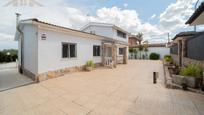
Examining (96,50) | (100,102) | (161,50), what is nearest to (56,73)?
(100,102)

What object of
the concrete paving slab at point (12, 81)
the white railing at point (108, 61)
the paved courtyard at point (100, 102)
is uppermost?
the white railing at point (108, 61)

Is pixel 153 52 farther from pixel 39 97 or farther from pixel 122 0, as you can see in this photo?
pixel 39 97

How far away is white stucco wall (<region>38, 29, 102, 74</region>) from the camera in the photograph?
29.1 ft

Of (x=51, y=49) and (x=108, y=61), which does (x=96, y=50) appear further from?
(x=51, y=49)

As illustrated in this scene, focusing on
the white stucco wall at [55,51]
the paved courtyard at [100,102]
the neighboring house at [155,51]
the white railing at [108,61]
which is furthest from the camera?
the neighboring house at [155,51]

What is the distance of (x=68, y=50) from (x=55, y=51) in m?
1.45

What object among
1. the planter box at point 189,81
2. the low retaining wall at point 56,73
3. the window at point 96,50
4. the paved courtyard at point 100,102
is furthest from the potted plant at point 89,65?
the planter box at point 189,81

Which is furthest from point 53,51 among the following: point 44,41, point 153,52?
point 153,52

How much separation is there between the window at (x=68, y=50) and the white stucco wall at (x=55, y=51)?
0.31 meters

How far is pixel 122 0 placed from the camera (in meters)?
14.7

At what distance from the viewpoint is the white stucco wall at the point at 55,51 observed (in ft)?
29.1

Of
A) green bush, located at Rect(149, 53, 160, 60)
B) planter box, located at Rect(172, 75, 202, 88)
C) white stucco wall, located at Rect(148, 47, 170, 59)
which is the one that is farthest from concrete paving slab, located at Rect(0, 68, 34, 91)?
white stucco wall, located at Rect(148, 47, 170, 59)

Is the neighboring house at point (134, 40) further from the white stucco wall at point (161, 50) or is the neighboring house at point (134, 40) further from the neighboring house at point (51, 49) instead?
the neighboring house at point (51, 49)

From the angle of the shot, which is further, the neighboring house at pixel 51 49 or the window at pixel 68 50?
the window at pixel 68 50
